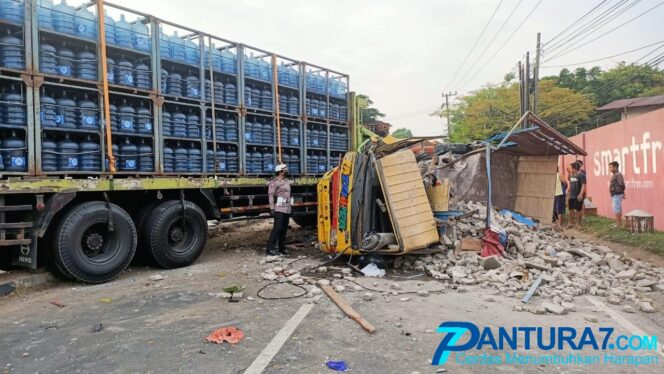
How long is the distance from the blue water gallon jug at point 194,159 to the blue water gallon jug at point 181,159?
42 mm

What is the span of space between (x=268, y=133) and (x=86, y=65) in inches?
130

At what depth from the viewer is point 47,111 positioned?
5645 mm

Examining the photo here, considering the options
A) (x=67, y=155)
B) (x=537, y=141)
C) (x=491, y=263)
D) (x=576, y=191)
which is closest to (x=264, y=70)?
(x=67, y=155)

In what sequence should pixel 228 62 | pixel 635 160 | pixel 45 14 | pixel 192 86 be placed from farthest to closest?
pixel 635 160 → pixel 228 62 → pixel 192 86 → pixel 45 14

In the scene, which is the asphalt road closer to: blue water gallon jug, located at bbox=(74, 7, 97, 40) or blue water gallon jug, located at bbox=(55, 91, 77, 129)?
blue water gallon jug, located at bbox=(55, 91, 77, 129)

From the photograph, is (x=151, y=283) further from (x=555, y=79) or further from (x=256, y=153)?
(x=555, y=79)

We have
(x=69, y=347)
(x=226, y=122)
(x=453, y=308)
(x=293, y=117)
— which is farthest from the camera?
(x=293, y=117)

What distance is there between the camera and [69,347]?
3756 millimetres

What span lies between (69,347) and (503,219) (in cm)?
724

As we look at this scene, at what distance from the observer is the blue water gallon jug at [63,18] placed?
18.8 ft

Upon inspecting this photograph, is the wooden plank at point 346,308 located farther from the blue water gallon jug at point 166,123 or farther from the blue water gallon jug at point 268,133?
the blue water gallon jug at point 268,133

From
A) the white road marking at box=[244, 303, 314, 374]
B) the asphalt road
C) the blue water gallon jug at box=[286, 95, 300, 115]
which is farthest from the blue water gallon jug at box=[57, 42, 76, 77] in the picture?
the white road marking at box=[244, 303, 314, 374]

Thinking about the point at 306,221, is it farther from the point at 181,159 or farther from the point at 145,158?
the point at 145,158

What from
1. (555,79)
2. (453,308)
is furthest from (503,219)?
(555,79)
